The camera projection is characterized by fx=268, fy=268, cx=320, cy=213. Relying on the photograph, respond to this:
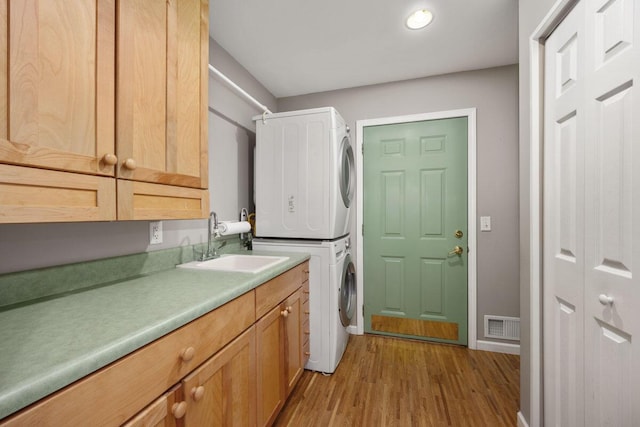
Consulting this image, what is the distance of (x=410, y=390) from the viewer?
185 cm

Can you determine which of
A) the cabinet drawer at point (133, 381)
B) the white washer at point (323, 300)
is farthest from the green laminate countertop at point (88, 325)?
the white washer at point (323, 300)

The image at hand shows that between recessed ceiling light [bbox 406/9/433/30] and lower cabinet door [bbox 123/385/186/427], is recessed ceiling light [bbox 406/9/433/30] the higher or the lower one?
the higher one

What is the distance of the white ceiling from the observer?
65.0 inches

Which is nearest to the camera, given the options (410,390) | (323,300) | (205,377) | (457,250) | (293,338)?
(205,377)

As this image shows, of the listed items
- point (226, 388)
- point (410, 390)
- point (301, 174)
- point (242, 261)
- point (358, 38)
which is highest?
point (358, 38)

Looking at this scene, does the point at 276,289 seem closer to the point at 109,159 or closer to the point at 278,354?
the point at 278,354

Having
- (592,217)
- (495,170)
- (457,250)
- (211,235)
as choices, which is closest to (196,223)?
(211,235)

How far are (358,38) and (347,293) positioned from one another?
203 centimetres

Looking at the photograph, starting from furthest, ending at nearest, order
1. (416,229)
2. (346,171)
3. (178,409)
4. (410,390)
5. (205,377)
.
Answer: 1. (416,229)
2. (346,171)
3. (410,390)
4. (205,377)
5. (178,409)

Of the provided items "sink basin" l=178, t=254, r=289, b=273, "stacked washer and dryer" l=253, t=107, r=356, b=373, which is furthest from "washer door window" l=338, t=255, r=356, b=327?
"sink basin" l=178, t=254, r=289, b=273

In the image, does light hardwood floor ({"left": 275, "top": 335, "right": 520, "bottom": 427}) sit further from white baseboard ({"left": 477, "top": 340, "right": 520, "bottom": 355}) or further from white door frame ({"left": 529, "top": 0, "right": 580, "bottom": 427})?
white door frame ({"left": 529, "top": 0, "right": 580, "bottom": 427})

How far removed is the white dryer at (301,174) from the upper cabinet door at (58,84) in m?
1.32

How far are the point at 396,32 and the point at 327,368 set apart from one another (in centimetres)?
249

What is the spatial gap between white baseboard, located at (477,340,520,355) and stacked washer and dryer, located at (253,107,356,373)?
49.7 inches
